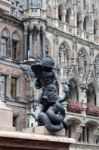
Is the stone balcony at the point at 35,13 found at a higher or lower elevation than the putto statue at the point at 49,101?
higher

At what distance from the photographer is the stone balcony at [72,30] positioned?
1334 inches

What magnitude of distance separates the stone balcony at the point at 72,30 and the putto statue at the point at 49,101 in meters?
26.2

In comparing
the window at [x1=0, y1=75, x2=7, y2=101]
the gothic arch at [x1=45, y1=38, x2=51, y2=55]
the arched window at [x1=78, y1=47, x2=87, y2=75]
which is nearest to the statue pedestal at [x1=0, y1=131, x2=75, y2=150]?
the window at [x1=0, y1=75, x2=7, y2=101]

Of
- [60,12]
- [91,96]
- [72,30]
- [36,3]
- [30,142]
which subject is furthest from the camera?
[91,96]

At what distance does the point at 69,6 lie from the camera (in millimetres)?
36625

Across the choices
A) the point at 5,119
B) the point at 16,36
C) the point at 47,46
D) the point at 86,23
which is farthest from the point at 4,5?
the point at 86,23

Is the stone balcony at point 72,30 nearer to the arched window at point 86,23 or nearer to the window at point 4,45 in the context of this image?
the arched window at point 86,23

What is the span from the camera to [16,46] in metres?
32.0

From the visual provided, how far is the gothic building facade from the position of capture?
1187 inches

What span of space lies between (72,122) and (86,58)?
6076mm

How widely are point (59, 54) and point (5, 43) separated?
5.06m

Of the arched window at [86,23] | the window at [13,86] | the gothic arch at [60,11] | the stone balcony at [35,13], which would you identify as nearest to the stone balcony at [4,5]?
the window at [13,86]

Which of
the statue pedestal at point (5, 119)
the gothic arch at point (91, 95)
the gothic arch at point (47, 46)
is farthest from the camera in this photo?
the gothic arch at point (91, 95)

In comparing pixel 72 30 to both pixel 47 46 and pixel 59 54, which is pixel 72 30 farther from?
pixel 47 46
